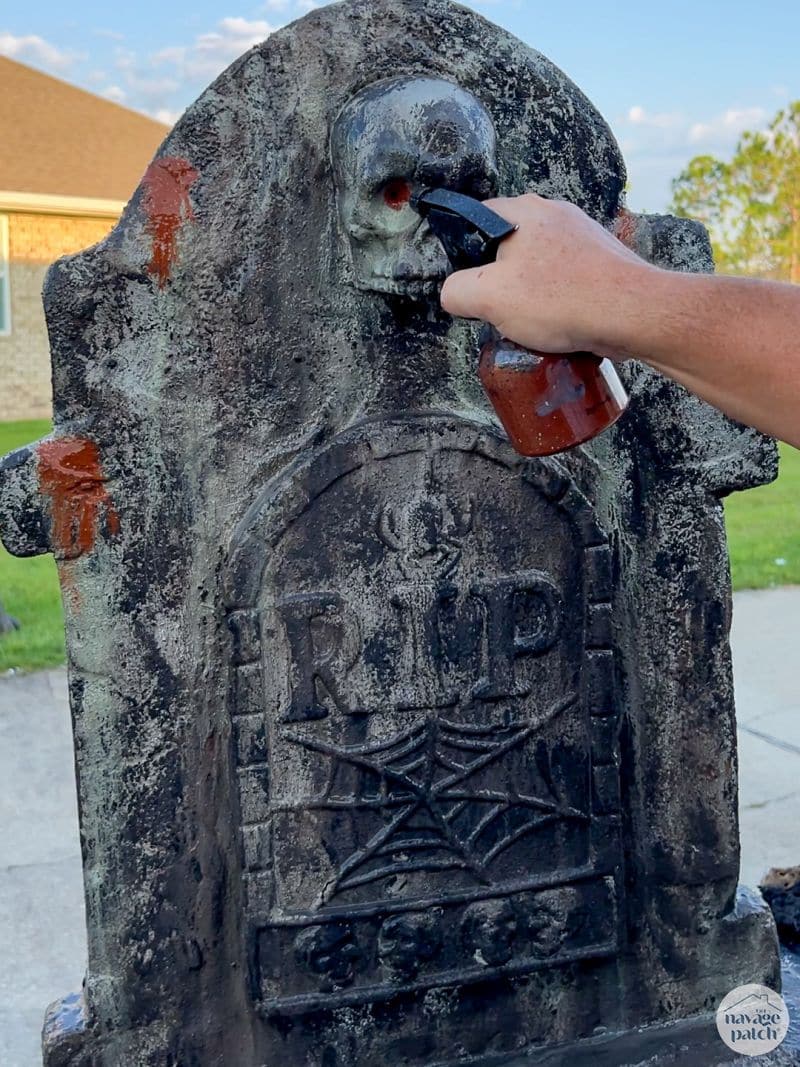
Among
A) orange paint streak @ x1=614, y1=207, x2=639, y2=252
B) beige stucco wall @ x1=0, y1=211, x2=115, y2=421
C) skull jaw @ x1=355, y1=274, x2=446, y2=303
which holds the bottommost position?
skull jaw @ x1=355, y1=274, x2=446, y2=303

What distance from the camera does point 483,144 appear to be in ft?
5.05

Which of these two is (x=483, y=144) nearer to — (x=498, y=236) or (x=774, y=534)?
(x=498, y=236)

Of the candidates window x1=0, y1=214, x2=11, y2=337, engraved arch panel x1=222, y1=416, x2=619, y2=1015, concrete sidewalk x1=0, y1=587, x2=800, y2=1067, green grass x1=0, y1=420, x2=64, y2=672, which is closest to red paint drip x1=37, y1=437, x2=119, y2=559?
engraved arch panel x1=222, y1=416, x2=619, y2=1015

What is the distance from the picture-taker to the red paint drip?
1.57 meters

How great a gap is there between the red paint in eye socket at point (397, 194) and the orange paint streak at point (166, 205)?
0.27 m

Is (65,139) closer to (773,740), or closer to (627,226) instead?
(773,740)

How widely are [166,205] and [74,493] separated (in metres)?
0.42

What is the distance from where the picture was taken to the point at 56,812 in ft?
11.0

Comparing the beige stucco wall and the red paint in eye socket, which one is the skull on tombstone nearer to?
the red paint in eye socket

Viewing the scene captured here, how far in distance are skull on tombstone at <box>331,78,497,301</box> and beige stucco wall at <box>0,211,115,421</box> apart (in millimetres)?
12920

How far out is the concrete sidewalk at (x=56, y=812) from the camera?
248cm

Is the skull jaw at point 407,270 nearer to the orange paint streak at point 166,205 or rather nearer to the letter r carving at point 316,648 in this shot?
the orange paint streak at point 166,205

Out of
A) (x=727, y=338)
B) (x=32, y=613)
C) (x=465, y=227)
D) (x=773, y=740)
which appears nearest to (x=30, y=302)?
(x=32, y=613)

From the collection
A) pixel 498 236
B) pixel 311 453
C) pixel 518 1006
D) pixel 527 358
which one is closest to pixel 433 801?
pixel 518 1006
